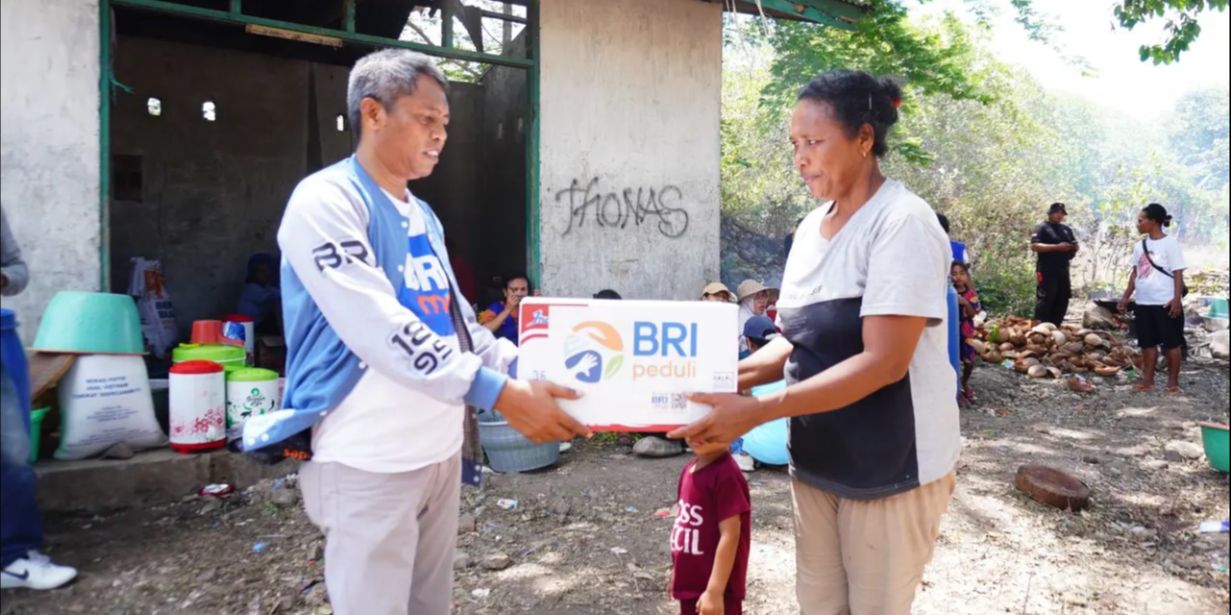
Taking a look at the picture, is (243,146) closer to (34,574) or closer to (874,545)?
(34,574)

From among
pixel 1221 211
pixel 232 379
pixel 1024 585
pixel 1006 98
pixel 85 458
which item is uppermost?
pixel 1006 98

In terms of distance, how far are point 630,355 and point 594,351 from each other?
0.30 feet

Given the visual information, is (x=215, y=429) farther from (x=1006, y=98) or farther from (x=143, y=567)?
(x=1006, y=98)

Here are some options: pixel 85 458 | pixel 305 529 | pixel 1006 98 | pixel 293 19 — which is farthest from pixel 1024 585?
pixel 1006 98

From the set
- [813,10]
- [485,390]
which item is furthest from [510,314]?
[485,390]

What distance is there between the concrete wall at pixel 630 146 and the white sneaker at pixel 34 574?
369 centimetres

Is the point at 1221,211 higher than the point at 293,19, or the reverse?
the point at 293,19

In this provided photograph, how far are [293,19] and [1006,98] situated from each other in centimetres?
1943

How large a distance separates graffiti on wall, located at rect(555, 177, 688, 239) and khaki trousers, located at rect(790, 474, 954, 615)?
4.60 metres

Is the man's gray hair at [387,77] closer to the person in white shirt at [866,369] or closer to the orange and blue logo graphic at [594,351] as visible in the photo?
the orange and blue logo graphic at [594,351]

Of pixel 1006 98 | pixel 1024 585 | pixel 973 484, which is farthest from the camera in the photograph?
pixel 1006 98

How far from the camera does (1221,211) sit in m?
1.41

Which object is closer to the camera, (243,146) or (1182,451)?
(1182,451)

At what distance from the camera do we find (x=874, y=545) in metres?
1.94
